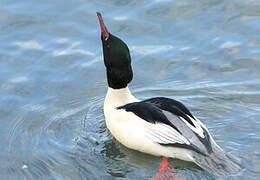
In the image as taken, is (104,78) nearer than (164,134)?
No

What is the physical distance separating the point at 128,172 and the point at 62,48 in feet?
12.8

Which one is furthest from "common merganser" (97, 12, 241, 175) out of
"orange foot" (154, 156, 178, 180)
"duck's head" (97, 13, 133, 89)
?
"orange foot" (154, 156, 178, 180)

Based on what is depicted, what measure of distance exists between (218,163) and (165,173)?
696 millimetres

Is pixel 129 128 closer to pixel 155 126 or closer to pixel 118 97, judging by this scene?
pixel 155 126

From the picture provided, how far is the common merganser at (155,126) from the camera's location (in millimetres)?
6859

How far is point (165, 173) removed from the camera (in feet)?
23.0

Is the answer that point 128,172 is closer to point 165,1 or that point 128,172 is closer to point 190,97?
point 190,97

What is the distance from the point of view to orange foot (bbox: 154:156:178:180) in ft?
22.8

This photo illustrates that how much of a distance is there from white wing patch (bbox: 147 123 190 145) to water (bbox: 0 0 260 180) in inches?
15.5

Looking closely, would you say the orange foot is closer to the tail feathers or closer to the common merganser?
the common merganser

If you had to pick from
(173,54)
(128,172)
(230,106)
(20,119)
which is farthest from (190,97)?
(20,119)

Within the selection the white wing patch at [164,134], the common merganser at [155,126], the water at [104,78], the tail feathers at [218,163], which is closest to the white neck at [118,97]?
the common merganser at [155,126]

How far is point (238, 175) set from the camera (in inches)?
264

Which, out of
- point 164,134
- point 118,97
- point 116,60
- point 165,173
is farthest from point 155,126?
point 116,60
